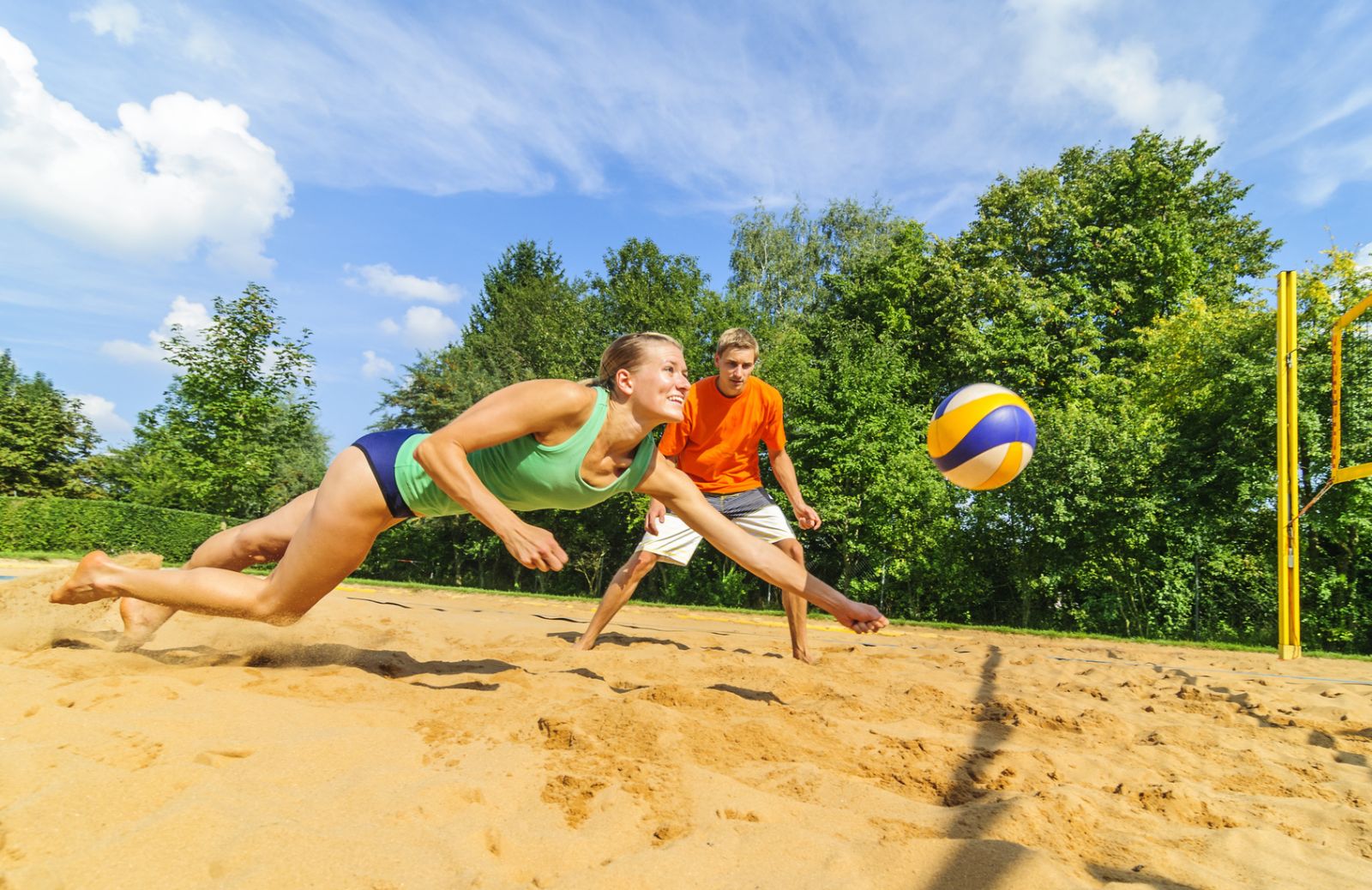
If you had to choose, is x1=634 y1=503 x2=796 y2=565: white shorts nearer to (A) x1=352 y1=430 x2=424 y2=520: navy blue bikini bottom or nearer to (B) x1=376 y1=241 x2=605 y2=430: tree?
(A) x1=352 y1=430 x2=424 y2=520: navy blue bikini bottom

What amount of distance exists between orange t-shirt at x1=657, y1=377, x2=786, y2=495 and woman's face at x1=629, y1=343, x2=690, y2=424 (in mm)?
2144

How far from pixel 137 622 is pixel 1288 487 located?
9.53 meters

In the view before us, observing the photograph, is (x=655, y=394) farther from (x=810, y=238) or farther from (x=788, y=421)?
(x=810, y=238)

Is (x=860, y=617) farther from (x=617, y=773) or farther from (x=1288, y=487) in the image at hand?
(x=1288, y=487)

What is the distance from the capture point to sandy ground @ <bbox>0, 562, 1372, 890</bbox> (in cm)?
192

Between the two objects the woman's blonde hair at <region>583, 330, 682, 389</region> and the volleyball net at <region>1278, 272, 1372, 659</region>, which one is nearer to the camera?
the woman's blonde hair at <region>583, 330, 682, 389</region>

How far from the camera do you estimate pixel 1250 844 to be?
2.29 m

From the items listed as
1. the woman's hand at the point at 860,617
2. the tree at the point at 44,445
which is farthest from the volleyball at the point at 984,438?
the tree at the point at 44,445

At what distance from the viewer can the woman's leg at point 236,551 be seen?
386 cm

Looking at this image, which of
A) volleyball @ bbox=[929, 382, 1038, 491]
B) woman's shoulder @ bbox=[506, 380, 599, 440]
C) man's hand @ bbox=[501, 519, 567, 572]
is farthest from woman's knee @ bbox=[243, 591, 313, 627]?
volleyball @ bbox=[929, 382, 1038, 491]

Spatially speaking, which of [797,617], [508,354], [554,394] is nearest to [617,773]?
[554,394]

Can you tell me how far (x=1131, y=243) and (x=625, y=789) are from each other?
77.2 ft

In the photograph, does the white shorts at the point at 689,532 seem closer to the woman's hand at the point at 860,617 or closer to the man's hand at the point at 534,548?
the woman's hand at the point at 860,617

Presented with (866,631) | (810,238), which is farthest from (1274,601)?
(810,238)
